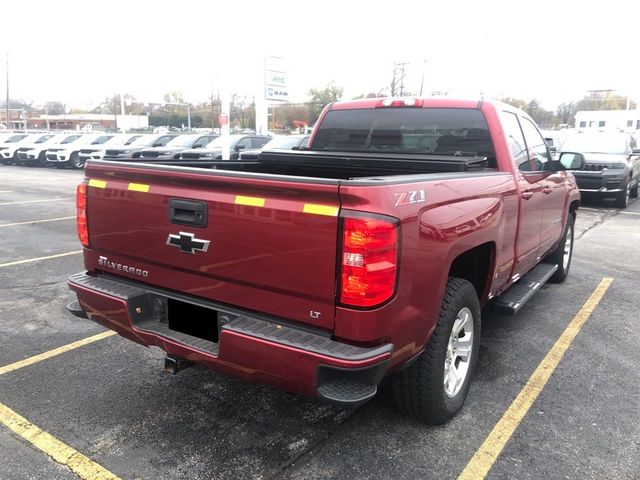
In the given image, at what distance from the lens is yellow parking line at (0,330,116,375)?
381cm

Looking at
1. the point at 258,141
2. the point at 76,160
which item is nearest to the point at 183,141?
the point at 258,141

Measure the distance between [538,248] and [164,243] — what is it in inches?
130

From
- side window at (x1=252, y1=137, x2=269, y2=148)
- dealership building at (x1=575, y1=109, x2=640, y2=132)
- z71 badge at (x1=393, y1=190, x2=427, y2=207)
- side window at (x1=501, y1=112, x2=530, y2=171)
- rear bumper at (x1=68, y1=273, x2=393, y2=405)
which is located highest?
dealership building at (x1=575, y1=109, x2=640, y2=132)

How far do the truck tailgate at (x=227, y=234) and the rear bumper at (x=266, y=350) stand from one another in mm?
81

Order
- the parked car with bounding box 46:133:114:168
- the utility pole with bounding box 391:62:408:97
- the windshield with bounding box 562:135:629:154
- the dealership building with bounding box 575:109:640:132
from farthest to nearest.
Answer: the dealership building with bounding box 575:109:640:132, the utility pole with bounding box 391:62:408:97, the parked car with bounding box 46:133:114:168, the windshield with bounding box 562:135:629:154

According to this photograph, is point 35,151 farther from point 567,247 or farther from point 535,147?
point 535,147

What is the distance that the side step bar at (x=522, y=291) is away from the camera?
4.02m

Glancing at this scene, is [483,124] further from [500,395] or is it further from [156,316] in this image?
[156,316]

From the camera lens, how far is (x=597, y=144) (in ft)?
45.5

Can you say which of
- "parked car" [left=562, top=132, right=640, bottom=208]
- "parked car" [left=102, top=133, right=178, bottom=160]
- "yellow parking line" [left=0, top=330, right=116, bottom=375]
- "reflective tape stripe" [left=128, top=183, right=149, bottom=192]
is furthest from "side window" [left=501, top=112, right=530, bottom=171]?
"parked car" [left=102, top=133, right=178, bottom=160]

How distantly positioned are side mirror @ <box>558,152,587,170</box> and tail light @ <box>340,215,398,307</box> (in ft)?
11.3

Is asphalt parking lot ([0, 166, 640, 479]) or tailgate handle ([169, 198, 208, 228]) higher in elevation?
tailgate handle ([169, 198, 208, 228])

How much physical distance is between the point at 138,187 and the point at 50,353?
73.7 inches

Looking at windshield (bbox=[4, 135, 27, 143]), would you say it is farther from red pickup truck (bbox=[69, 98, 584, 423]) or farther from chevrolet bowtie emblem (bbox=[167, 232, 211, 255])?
chevrolet bowtie emblem (bbox=[167, 232, 211, 255])
